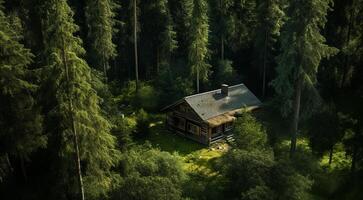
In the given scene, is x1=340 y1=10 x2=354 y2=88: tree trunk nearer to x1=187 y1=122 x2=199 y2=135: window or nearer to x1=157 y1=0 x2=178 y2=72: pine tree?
x1=187 y1=122 x2=199 y2=135: window

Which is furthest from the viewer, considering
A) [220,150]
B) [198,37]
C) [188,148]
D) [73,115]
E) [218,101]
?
[198,37]

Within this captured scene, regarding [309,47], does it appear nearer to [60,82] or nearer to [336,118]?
[336,118]

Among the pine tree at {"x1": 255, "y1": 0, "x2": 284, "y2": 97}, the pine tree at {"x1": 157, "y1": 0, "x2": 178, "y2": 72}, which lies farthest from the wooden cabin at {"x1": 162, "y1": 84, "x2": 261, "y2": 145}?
the pine tree at {"x1": 157, "y1": 0, "x2": 178, "y2": 72}

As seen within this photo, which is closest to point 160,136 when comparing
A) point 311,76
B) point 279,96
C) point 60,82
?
point 279,96

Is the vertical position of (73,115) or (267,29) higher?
(267,29)

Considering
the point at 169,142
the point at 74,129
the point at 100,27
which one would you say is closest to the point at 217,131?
the point at 169,142

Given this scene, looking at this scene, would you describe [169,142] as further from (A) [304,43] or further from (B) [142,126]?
(A) [304,43]

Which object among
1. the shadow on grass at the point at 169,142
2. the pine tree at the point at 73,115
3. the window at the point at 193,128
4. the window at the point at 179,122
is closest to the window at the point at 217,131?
the window at the point at 193,128
